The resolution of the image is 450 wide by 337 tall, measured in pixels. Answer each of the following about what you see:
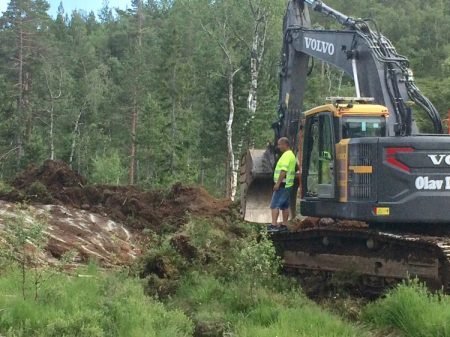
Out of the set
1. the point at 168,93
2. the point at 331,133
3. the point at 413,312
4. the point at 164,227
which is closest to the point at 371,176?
the point at 331,133

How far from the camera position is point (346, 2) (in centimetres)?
7981

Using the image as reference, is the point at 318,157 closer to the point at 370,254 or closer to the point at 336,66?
the point at 370,254

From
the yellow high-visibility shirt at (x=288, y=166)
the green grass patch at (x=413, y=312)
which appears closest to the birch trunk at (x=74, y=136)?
the yellow high-visibility shirt at (x=288, y=166)

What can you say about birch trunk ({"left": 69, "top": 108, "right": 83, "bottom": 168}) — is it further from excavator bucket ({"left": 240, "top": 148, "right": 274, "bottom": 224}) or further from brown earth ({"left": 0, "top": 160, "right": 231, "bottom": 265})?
excavator bucket ({"left": 240, "top": 148, "right": 274, "bottom": 224})

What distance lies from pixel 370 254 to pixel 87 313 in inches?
169

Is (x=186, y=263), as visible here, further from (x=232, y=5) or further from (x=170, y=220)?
(x=232, y=5)

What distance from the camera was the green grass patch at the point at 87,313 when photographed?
7.60 metres

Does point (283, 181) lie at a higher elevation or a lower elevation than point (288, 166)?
lower

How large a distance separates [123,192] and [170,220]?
2749mm

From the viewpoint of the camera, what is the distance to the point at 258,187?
13984 mm

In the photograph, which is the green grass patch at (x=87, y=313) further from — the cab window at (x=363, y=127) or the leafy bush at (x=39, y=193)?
the leafy bush at (x=39, y=193)

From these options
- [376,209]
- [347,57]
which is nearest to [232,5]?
[347,57]

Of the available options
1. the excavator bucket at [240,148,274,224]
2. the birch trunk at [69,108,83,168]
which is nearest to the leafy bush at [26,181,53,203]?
the excavator bucket at [240,148,274,224]

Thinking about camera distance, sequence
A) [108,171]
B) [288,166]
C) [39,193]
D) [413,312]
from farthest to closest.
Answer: [108,171] → [39,193] → [288,166] → [413,312]
